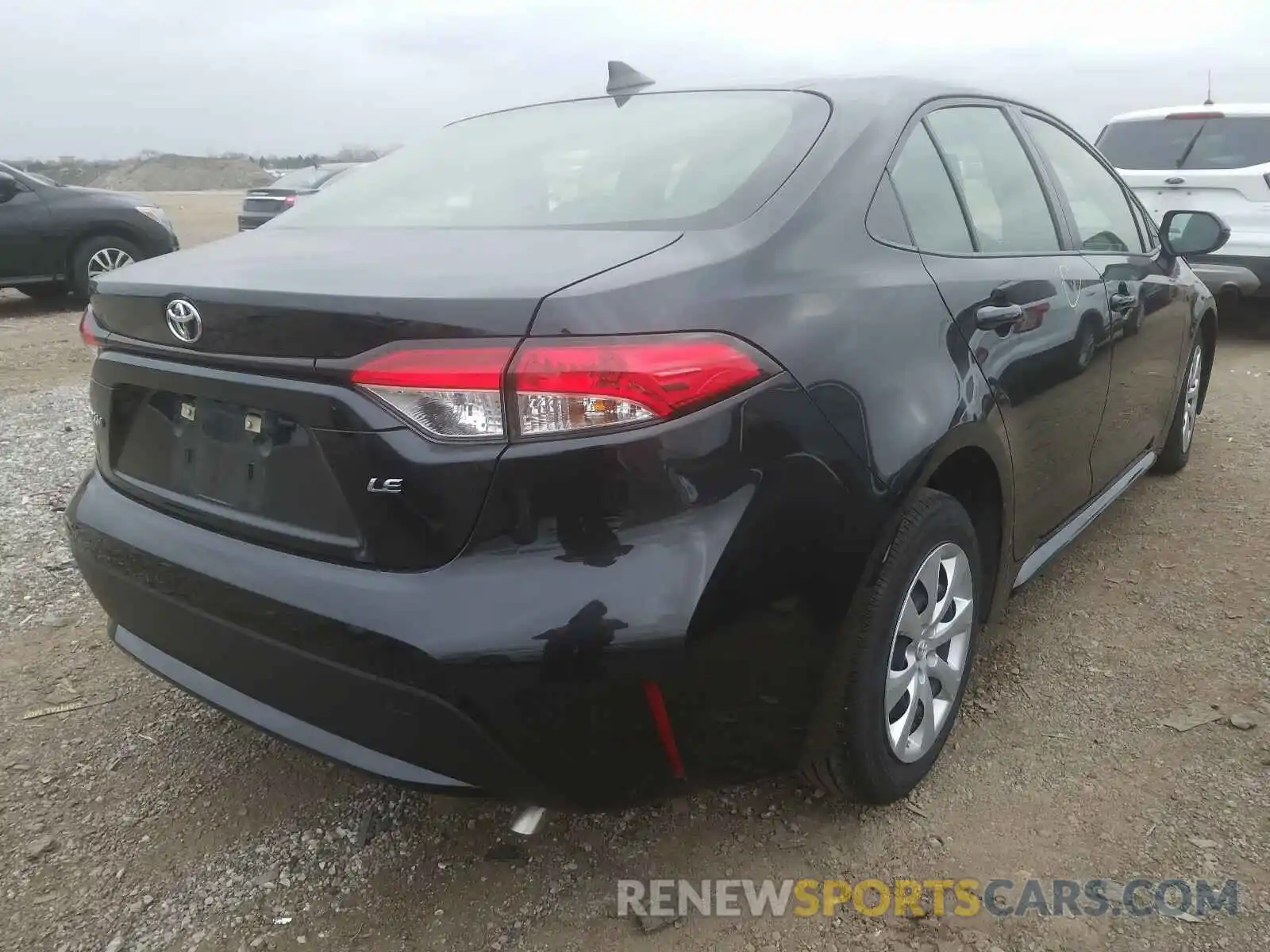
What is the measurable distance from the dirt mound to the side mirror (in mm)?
51706

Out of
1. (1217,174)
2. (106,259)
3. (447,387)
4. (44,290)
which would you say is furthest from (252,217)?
(447,387)

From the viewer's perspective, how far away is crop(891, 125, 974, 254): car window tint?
7.22 ft

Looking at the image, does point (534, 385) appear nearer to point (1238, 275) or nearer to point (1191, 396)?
point (1191, 396)

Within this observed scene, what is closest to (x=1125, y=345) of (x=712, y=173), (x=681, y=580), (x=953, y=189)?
(x=953, y=189)

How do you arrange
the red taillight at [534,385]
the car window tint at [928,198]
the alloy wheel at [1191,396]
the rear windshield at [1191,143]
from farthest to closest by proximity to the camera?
the rear windshield at [1191,143]
the alloy wheel at [1191,396]
the car window tint at [928,198]
the red taillight at [534,385]

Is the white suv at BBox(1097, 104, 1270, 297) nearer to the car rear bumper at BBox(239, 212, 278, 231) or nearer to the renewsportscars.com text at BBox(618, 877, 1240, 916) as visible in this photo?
the renewsportscars.com text at BBox(618, 877, 1240, 916)

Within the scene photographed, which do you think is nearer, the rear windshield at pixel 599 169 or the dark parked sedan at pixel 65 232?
the rear windshield at pixel 599 169

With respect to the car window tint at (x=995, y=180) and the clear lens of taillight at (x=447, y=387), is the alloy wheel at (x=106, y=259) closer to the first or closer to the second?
the car window tint at (x=995, y=180)

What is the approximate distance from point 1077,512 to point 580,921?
2.00m

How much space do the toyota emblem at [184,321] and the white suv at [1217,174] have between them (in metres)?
6.48

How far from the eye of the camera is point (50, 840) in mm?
2207

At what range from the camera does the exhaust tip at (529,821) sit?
5.84 feet

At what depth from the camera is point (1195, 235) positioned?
12.0ft

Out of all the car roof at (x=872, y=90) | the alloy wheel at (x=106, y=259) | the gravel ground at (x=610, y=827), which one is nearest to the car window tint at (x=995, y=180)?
the car roof at (x=872, y=90)
